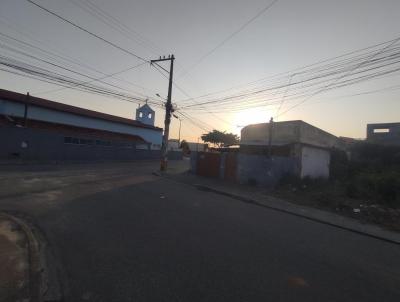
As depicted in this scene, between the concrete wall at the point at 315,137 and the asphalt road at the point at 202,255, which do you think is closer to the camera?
the asphalt road at the point at 202,255

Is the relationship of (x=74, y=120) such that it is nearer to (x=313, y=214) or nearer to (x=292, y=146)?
(x=292, y=146)

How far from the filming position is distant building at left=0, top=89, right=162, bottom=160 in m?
26.9

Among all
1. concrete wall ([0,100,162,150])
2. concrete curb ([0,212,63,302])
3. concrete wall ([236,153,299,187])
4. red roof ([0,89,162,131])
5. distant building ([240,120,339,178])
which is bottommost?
concrete curb ([0,212,63,302])

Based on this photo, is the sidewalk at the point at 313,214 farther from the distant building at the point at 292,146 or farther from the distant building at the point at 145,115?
the distant building at the point at 145,115

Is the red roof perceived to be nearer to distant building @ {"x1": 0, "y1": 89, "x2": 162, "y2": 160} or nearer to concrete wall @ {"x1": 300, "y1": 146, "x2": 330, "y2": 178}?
distant building @ {"x1": 0, "y1": 89, "x2": 162, "y2": 160}

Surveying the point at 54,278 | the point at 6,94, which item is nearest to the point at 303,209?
the point at 54,278

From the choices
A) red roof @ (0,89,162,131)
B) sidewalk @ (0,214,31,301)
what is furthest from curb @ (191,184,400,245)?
red roof @ (0,89,162,131)

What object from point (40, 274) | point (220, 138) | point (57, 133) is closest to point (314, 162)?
point (40, 274)

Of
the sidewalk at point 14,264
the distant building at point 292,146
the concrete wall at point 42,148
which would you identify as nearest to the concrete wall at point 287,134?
the distant building at point 292,146

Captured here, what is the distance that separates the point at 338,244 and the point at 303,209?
4.86 m

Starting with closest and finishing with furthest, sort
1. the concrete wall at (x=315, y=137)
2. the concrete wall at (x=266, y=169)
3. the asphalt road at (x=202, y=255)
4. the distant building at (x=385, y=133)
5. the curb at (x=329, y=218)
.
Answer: the asphalt road at (x=202, y=255) < the curb at (x=329, y=218) < the concrete wall at (x=266, y=169) < the concrete wall at (x=315, y=137) < the distant building at (x=385, y=133)

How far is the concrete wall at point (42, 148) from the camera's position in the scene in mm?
25891

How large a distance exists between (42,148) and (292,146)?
23590 millimetres

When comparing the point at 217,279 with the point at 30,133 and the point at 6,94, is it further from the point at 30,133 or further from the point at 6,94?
the point at 6,94
